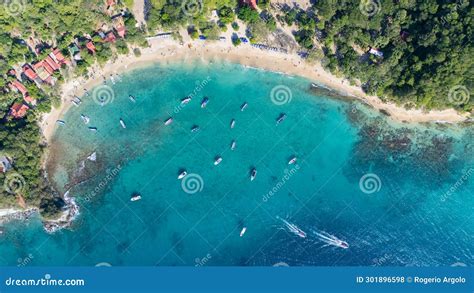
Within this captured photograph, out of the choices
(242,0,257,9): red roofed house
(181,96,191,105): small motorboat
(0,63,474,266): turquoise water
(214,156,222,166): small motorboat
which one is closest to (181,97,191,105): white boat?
(181,96,191,105): small motorboat

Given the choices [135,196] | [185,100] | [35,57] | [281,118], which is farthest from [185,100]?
[35,57]

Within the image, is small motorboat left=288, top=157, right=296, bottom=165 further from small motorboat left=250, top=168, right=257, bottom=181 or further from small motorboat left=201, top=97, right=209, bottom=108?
small motorboat left=201, top=97, right=209, bottom=108

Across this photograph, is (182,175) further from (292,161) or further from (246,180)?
(292,161)

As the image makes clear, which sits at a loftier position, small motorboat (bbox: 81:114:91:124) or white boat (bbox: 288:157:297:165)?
small motorboat (bbox: 81:114:91:124)

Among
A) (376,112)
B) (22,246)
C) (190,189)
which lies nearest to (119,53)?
(190,189)

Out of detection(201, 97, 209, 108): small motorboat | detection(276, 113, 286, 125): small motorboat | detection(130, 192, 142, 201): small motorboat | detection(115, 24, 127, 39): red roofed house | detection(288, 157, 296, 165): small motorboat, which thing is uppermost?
detection(115, 24, 127, 39): red roofed house

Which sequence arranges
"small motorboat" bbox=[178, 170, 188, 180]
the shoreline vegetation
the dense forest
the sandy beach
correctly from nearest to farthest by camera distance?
the dense forest → the shoreline vegetation → "small motorboat" bbox=[178, 170, 188, 180] → the sandy beach
